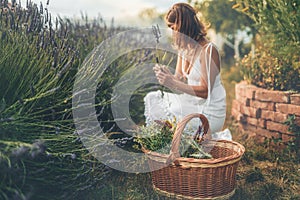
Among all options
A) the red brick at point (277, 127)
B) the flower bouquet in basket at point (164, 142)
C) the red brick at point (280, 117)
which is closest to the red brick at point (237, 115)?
the red brick at point (277, 127)

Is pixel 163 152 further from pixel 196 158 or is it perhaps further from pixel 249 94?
pixel 249 94

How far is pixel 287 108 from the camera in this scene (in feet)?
11.2

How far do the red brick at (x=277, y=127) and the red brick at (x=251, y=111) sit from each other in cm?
18

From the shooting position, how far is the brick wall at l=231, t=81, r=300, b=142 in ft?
11.1

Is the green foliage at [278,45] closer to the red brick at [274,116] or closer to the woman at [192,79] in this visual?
the red brick at [274,116]

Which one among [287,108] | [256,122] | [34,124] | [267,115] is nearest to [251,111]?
[256,122]

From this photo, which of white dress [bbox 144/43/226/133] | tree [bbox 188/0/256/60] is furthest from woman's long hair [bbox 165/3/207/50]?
tree [bbox 188/0/256/60]

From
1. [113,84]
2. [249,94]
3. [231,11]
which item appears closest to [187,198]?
[113,84]

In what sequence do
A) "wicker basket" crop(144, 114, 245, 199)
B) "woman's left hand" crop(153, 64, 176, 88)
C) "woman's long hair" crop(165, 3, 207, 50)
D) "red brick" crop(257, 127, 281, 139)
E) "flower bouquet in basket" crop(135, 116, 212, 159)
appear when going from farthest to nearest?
1. "red brick" crop(257, 127, 281, 139)
2. "woman's long hair" crop(165, 3, 207, 50)
3. "woman's left hand" crop(153, 64, 176, 88)
4. "flower bouquet in basket" crop(135, 116, 212, 159)
5. "wicker basket" crop(144, 114, 245, 199)

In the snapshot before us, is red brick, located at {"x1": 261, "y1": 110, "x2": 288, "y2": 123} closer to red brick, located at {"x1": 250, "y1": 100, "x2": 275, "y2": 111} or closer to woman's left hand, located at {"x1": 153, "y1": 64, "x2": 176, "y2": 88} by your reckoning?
red brick, located at {"x1": 250, "y1": 100, "x2": 275, "y2": 111}

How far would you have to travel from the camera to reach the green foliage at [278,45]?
323cm

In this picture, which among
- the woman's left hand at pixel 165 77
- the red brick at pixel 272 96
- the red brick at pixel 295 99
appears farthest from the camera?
the red brick at pixel 272 96

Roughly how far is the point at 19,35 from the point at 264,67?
2.38 metres

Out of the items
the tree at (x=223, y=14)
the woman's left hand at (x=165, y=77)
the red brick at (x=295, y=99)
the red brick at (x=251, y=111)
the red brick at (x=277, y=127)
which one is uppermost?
the tree at (x=223, y=14)
